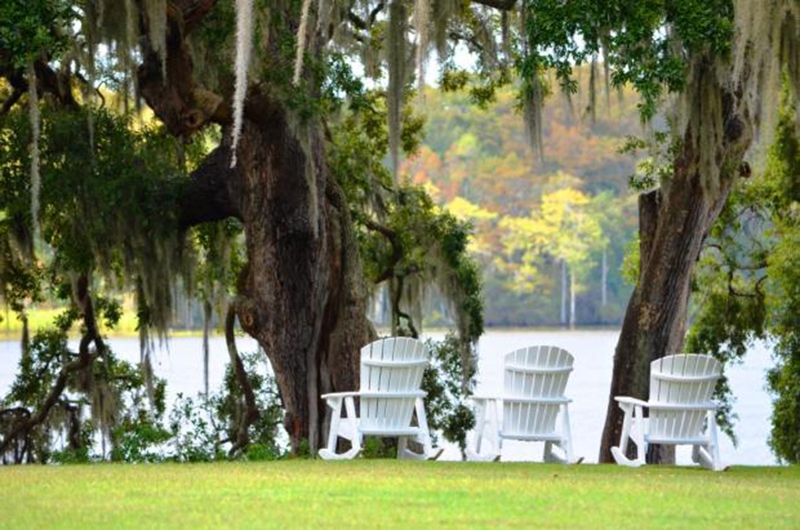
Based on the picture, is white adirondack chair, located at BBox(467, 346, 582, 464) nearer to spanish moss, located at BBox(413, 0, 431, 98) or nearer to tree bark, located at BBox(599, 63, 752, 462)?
spanish moss, located at BBox(413, 0, 431, 98)

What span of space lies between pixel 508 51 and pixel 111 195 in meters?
3.14

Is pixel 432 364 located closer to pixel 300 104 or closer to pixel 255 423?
pixel 255 423

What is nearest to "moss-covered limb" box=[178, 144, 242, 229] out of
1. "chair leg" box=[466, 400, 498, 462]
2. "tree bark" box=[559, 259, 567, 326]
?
"chair leg" box=[466, 400, 498, 462]

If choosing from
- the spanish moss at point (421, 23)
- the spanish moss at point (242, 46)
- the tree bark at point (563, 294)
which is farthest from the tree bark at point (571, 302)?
the spanish moss at point (242, 46)

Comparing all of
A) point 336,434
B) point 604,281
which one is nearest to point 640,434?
point 336,434

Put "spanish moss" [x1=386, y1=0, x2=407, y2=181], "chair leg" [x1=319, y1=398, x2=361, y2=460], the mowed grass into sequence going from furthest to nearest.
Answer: "spanish moss" [x1=386, y1=0, x2=407, y2=181]
"chair leg" [x1=319, y1=398, x2=361, y2=460]
the mowed grass

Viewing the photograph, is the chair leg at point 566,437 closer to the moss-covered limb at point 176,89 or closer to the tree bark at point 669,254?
the moss-covered limb at point 176,89

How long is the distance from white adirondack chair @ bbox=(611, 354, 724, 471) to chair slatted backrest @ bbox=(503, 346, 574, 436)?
1.20 ft

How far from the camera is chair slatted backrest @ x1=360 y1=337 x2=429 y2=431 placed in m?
9.67

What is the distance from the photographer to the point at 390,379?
9734 millimetres

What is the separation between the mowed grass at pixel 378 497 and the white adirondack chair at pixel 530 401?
1.10 metres

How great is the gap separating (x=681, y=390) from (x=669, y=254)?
3264 mm

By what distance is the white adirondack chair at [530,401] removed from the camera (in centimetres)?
966

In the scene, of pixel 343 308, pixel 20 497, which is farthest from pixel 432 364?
pixel 20 497
